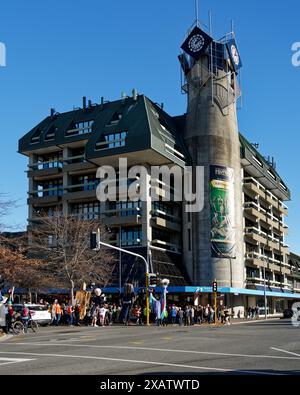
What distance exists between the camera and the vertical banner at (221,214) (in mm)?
72438

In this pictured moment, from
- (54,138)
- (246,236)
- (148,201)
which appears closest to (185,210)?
(148,201)

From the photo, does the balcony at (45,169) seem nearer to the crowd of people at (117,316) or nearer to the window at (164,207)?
the window at (164,207)

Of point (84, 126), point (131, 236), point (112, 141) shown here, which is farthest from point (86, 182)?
point (131, 236)

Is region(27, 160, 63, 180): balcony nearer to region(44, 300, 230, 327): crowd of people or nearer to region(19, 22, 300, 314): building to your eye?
region(19, 22, 300, 314): building

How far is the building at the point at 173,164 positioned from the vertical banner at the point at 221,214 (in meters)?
0.13

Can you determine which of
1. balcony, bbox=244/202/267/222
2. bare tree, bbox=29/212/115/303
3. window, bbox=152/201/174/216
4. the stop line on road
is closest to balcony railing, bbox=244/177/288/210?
balcony, bbox=244/202/267/222

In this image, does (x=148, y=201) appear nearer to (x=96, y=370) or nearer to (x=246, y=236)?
(x=246, y=236)

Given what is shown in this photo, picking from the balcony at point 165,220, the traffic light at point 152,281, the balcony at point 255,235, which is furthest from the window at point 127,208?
the traffic light at point 152,281

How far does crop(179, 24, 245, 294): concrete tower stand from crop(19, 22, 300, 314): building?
135 millimetres

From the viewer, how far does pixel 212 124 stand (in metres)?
74.4

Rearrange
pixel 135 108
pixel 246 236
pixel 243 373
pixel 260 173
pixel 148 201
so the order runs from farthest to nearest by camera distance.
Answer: pixel 260 173, pixel 246 236, pixel 135 108, pixel 148 201, pixel 243 373

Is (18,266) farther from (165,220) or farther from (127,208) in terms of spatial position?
(165,220)

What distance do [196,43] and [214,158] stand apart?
1662 cm

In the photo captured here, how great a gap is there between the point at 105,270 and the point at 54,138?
2748 centimetres
